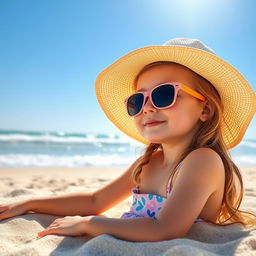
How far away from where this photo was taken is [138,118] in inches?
91.0

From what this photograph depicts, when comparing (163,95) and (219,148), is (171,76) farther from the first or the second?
(219,148)

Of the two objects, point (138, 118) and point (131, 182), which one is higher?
point (138, 118)

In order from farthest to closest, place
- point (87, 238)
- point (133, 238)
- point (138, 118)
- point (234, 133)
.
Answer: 1. point (234, 133)
2. point (138, 118)
3. point (87, 238)
4. point (133, 238)

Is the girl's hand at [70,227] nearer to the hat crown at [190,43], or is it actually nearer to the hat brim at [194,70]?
the hat brim at [194,70]

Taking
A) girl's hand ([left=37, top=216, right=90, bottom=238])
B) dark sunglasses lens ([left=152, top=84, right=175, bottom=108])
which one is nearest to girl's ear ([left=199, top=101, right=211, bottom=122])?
dark sunglasses lens ([left=152, top=84, right=175, bottom=108])

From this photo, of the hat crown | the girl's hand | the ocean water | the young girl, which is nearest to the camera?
the young girl

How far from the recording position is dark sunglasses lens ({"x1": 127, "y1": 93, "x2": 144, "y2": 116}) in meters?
2.25

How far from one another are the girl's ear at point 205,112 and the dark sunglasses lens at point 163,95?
0.30 metres

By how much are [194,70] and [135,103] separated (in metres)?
0.47

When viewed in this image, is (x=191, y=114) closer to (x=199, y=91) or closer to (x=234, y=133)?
(x=199, y=91)

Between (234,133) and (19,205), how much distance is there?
5.87 feet

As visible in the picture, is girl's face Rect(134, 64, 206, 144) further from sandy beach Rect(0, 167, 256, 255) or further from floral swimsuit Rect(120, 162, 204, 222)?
sandy beach Rect(0, 167, 256, 255)

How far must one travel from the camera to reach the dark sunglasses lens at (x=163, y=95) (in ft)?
6.75

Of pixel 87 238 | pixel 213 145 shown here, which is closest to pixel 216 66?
pixel 213 145
